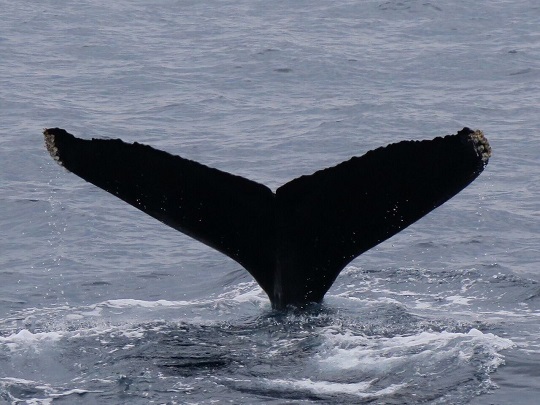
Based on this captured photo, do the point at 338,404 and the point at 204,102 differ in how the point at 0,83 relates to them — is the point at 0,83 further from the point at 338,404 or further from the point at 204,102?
the point at 338,404

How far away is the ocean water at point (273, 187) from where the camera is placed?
771 centimetres

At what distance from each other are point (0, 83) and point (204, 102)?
3.88 metres

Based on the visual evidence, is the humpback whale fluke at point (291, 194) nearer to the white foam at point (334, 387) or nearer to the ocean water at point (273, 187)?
the ocean water at point (273, 187)

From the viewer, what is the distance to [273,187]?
45.4ft

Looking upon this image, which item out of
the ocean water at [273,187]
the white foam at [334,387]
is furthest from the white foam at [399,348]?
the white foam at [334,387]

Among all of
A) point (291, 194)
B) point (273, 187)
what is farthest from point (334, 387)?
point (273, 187)

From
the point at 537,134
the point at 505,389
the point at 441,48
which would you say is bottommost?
the point at 505,389

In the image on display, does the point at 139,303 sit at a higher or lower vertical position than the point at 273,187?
lower

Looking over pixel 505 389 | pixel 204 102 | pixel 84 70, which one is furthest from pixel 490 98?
pixel 505 389

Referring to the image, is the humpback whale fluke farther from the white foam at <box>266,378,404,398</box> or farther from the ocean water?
the white foam at <box>266,378,404,398</box>

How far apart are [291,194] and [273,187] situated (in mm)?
6178

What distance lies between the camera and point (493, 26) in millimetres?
26516

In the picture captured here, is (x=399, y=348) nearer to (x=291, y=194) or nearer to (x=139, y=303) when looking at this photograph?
(x=291, y=194)

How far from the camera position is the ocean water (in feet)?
25.3
